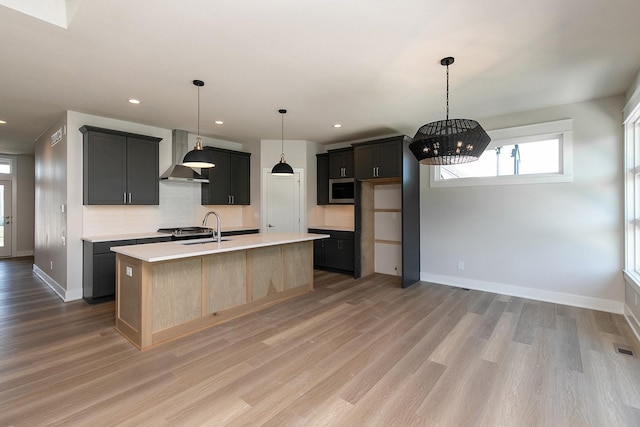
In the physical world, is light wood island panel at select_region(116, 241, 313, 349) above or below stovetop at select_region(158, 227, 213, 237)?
below

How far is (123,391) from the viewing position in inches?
84.4

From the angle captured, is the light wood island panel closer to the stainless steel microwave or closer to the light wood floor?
the light wood floor

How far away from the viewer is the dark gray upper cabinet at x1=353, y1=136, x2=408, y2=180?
4.91 metres

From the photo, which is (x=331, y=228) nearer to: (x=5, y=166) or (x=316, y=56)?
(x=316, y=56)

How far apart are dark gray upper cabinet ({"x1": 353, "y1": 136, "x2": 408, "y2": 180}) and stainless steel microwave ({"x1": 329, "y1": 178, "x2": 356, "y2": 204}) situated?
44cm

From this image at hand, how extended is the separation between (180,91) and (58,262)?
10.9 feet

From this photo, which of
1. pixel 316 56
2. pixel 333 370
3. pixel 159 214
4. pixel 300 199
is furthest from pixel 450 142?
pixel 159 214

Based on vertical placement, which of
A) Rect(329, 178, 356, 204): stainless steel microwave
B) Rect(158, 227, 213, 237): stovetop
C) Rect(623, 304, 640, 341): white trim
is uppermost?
Rect(329, 178, 356, 204): stainless steel microwave

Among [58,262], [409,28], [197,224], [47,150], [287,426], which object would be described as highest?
[409,28]

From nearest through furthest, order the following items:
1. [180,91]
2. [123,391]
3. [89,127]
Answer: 1. [123,391]
2. [180,91]
3. [89,127]

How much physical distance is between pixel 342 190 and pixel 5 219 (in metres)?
8.65

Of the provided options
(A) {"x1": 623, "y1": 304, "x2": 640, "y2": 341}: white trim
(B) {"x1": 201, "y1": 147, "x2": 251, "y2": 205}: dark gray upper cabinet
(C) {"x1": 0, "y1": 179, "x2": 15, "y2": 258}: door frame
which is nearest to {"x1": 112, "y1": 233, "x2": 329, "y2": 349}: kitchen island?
(B) {"x1": 201, "y1": 147, "x2": 251, "y2": 205}: dark gray upper cabinet

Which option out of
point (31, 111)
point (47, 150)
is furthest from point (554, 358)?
point (47, 150)

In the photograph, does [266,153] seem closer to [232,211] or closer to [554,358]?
[232,211]
